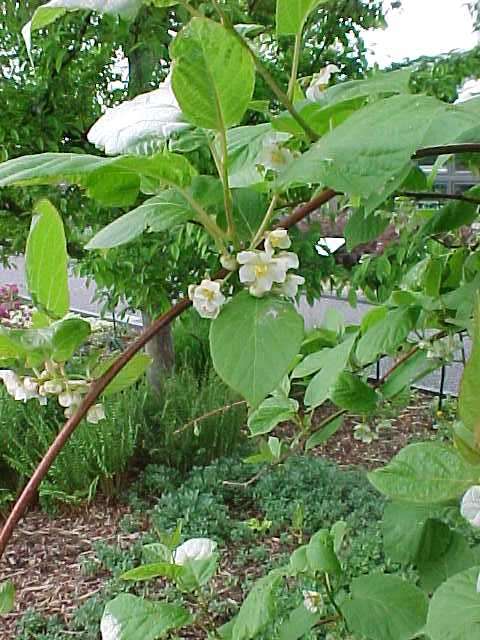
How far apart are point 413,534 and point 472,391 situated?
1.27ft

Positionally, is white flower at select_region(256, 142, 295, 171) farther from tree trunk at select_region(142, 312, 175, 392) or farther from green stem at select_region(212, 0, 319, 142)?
tree trunk at select_region(142, 312, 175, 392)

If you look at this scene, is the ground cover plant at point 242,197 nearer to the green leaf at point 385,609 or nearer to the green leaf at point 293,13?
the green leaf at point 293,13

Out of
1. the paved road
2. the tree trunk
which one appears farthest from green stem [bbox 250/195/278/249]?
the tree trunk

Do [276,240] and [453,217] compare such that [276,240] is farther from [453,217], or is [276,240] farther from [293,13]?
[453,217]

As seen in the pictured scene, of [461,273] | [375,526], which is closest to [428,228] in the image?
[461,273]

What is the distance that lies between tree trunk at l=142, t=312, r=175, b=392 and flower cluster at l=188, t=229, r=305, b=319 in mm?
2607

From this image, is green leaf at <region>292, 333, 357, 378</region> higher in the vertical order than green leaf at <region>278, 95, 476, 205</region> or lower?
lower

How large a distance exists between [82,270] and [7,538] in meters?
2.34

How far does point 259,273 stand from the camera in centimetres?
29

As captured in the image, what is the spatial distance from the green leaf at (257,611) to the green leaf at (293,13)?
0.45 metres

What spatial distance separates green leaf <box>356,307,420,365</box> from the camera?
22.3 inches

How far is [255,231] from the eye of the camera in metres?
0.34

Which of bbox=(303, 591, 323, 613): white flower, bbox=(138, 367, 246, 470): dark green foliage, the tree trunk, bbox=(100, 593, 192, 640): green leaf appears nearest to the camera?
bbox=(100, 593, 192, 640): green leaf

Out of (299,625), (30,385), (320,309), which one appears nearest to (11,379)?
(30,385)
